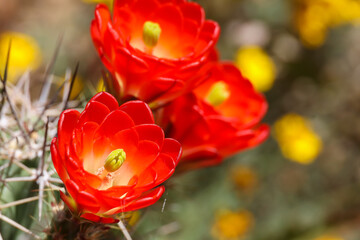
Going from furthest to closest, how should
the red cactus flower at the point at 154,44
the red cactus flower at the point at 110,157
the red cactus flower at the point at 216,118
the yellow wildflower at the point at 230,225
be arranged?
1. the yellow wildflower at the point at 230,225
2. the red cactus flower at the point at 216,118
3. the red cactus flower at the point at 154,44
4. the red cactus flower at the point at 110,157

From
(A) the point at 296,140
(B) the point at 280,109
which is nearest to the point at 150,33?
(A) the point at 296,140

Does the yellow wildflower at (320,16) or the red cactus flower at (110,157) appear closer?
the red cactus flower at (110,157)

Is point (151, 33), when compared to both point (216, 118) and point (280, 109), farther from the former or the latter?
point (280, 109)

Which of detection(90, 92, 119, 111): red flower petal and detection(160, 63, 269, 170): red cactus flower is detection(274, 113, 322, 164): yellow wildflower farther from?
detection(90, 92, 119, 111): red flower petal

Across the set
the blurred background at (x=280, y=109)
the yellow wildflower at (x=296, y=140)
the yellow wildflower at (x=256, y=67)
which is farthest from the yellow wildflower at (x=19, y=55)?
the yellow wildflower at (x=296, y=140)

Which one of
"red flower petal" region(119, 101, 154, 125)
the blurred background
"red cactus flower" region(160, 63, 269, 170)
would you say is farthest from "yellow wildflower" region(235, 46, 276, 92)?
"red flower petal" region(119, 101, 154, 125)

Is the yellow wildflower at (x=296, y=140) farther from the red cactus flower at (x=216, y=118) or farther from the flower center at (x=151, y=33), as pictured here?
the flower center at (x=151, y=33)
